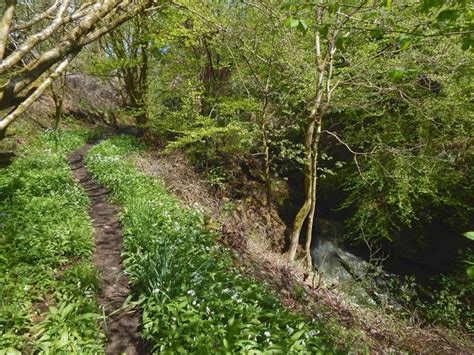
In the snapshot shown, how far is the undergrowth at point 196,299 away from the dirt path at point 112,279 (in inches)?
7.8

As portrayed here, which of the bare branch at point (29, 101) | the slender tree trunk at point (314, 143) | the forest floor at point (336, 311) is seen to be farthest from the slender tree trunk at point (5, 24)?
the slender tree trunk at point (314, 143)

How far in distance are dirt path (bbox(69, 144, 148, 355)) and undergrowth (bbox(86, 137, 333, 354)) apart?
0.65ft

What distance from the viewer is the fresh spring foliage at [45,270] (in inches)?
148

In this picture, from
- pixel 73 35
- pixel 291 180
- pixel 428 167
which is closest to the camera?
pixel 73 35

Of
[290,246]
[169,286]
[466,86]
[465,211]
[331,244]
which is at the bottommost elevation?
[331,244]

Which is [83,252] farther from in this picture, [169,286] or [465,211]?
[465,211]

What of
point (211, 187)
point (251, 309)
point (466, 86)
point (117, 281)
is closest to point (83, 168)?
point (211, 187)

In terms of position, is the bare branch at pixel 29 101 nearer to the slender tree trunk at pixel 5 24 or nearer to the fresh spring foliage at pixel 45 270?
the slender tree trunk at pixel 5 24

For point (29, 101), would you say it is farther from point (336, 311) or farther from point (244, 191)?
point (244, 191)

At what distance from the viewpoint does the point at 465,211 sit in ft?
33.5

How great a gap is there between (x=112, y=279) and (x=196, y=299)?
5.58ft

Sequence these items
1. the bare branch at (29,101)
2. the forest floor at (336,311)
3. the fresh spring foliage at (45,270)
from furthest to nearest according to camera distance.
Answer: the forest floor at (336,311) → the fresh spring foliage at (45,270) → the bare branch at (29,101)

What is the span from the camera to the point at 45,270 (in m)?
4.82

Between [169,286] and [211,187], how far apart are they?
778 centimetres
